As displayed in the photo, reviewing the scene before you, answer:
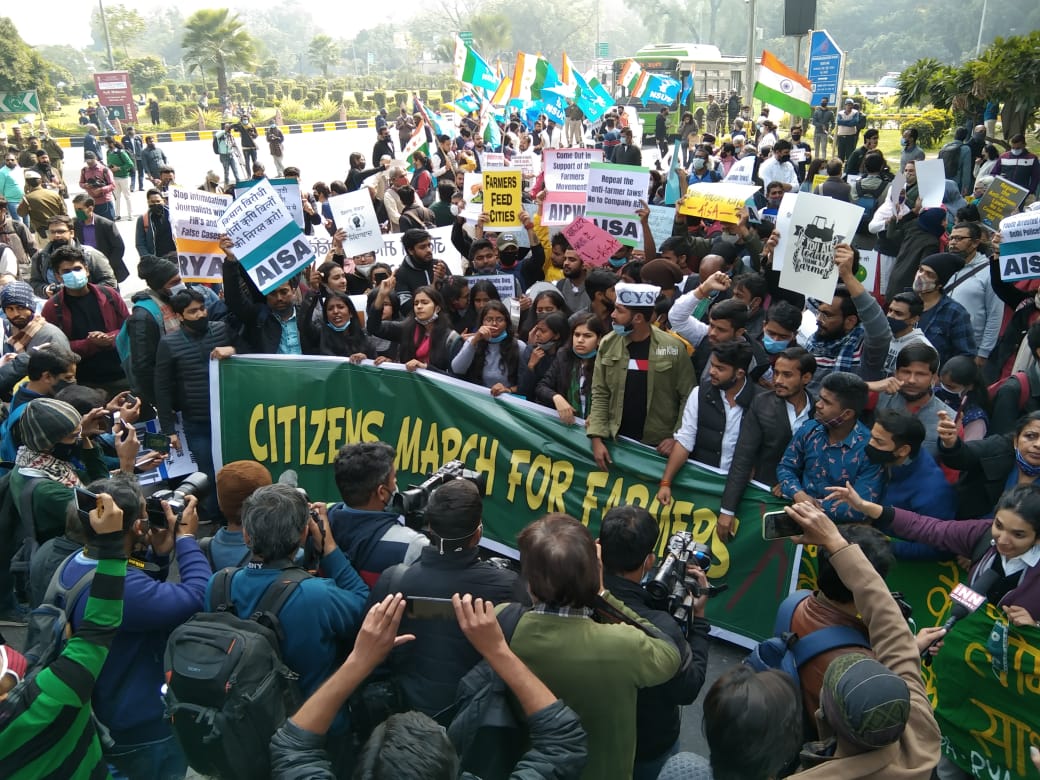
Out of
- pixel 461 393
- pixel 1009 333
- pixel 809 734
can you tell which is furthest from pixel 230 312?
pixel 1009 333

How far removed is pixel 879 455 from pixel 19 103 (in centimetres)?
4639

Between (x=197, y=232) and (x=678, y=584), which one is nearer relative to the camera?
(x=678, y=584)

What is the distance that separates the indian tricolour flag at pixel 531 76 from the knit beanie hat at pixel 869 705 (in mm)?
16377

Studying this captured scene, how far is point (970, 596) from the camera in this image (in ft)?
10.9

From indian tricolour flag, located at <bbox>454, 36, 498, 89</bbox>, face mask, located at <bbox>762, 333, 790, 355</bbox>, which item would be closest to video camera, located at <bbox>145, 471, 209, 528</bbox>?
face mask, located at <bbox>762, 333, 790, 355</bbox>

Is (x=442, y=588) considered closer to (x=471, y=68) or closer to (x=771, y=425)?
(x=771, y=425)

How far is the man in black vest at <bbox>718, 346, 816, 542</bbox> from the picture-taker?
14.5 feet

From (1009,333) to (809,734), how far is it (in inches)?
167

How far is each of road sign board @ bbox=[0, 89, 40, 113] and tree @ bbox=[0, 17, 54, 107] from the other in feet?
4.52

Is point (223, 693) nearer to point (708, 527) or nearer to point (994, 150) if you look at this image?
point (708, 527)

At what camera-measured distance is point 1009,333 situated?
610 cm

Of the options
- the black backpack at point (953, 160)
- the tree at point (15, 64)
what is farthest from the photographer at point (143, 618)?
the tree at point (15, 64)

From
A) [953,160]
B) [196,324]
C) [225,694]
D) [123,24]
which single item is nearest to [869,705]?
[225,694]

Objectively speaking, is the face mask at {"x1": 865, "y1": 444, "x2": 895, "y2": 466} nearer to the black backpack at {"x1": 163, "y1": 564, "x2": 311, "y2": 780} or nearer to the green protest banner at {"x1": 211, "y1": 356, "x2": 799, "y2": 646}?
the green protest banner at {"x1": 211, "y1": 356, "x2": 799, "y2": 646}
